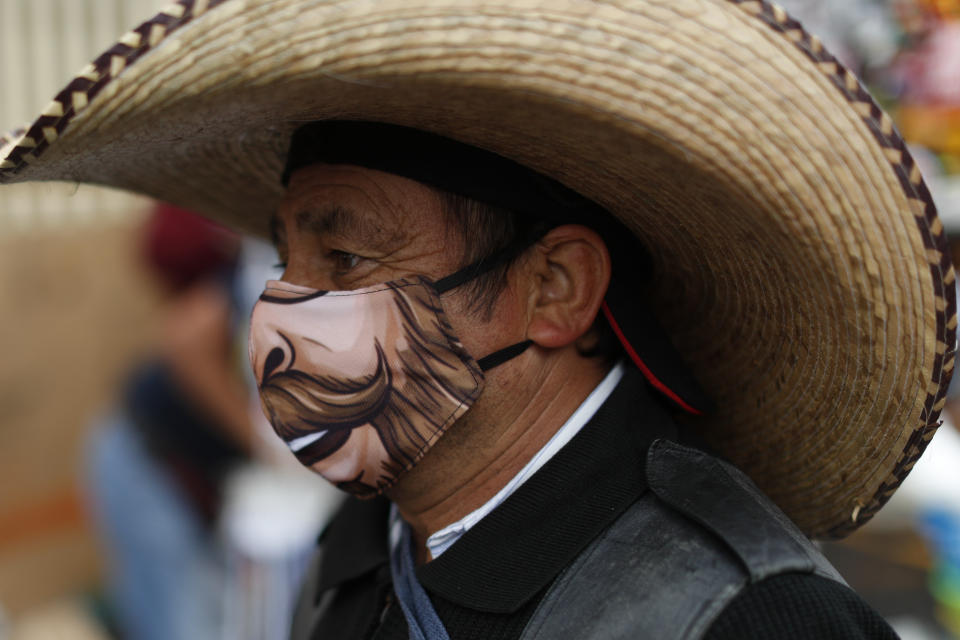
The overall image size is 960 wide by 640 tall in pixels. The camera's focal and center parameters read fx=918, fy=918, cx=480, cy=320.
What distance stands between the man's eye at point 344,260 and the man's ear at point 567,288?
30 cm

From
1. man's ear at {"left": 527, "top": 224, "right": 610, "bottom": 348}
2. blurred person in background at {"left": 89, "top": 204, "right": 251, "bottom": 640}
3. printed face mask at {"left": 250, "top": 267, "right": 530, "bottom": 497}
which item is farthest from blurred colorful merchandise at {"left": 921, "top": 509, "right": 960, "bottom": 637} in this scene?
blurred person in background at {"left": 89, "top": 204, "right": 251, "bottom": 640}

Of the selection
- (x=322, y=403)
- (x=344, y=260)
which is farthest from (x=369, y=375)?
(x=344, y=260)

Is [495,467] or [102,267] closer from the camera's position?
[495,467]

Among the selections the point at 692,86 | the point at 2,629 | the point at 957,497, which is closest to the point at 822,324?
the point at 692,86

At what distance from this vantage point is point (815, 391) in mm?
1525

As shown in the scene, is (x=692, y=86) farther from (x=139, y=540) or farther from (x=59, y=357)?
(x=59, y=357)

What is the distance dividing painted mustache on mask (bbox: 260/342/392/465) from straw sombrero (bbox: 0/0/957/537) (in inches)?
16.5

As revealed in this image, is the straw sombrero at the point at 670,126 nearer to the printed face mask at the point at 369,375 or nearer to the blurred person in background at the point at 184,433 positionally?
the printed face mask at the point at 369,375

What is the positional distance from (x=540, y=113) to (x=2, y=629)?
3.95 m

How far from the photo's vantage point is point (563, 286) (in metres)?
1.57

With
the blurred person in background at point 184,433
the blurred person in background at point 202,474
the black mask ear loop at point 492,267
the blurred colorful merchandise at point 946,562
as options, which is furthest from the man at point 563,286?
the blurred person in background at point 184,433

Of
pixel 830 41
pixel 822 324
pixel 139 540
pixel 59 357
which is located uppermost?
pixel 830 41

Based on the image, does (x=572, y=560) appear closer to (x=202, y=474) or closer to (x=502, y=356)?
(x=502, y=356)

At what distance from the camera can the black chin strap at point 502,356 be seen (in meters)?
1.52
